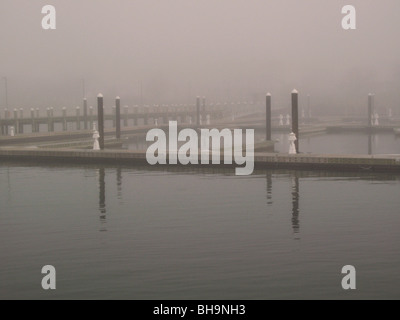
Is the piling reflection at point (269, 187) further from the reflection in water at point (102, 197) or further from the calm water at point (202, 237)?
the reflection in water at point (102, 197)

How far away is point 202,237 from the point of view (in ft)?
66.7

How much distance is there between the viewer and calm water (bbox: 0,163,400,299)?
51.0 feet

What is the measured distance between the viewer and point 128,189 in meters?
31.1

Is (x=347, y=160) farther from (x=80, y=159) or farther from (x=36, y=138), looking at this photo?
(x=36, y=138)

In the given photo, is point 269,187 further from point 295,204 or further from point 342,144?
point 342,144

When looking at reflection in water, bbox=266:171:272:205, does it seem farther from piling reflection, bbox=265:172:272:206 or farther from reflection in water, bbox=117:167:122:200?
reflection in water, bbox=117:167:122:200

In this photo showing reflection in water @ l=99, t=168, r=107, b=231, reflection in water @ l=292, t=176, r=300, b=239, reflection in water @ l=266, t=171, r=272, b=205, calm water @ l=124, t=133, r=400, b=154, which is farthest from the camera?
calm water @ l=124, t=133, r=400, b=154

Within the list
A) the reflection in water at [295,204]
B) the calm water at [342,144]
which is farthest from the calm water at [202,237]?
the calm water at [342,144]

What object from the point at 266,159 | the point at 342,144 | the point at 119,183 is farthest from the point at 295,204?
the point at 342,144

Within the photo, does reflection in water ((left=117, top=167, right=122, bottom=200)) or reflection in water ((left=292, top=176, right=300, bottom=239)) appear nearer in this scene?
reflection in water ((left=292, top=176, right=300, bottom=239))

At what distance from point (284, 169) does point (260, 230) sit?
54.7 feet

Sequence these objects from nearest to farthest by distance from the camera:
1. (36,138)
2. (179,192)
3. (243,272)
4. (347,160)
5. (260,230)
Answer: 1. (243,272)
2. (260,230)
3. (179,192)
4. (347,160)
5. (36,138)

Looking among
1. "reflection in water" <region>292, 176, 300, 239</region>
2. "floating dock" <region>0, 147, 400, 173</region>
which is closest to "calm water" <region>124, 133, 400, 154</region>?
"floating dock" <region>0, 147, 400, 173</region>
